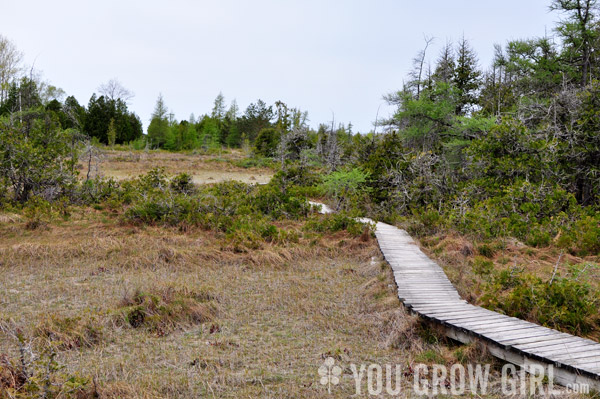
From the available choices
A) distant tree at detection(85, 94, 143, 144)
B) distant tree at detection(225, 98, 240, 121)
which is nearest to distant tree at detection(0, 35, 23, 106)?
distant tree at detection(85, 94, 143, 144)

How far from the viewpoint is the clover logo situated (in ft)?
13.2

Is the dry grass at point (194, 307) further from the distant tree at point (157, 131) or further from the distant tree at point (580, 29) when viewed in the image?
the distant tree at point (157, 131)

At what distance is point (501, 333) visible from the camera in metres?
4.54

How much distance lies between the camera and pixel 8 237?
9.62 metres

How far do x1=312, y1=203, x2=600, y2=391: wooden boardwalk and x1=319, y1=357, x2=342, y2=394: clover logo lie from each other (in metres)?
1.48

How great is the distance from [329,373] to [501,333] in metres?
1.93

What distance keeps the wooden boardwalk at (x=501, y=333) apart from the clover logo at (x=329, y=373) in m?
1.48

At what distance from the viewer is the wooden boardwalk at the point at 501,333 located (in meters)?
3.77

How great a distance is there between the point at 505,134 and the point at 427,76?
14.6 meters

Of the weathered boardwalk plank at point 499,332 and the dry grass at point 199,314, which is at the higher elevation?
the weathered boardwalk plank at point 499,332

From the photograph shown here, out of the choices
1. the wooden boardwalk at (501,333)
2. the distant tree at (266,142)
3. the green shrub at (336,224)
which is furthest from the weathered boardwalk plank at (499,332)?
the distant tree at (266,142)

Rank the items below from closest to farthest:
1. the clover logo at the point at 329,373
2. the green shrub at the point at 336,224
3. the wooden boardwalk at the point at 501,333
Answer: the wooden boardwalk at the point at 501,333 → the clover logo at the point at 329,373 → the green shrub at the point at 336,224

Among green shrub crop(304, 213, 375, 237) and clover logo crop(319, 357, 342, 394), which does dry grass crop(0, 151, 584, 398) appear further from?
green shrub crop(304, 213, 375, 237)

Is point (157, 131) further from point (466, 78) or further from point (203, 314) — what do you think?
point (203, 314)
